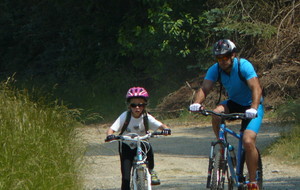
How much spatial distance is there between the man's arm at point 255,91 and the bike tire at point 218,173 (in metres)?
0.61

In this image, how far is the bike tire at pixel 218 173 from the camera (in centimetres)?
699

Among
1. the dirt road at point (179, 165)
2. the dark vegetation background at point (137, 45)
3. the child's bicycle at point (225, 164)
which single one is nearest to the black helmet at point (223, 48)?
the child's bicycle at point (225, 164)

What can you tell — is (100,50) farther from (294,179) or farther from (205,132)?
(294,179)

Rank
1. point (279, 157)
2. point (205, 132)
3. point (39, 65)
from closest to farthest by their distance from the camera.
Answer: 1. point (279, 157)
2. point (205, 132)
3. point (39, 65)

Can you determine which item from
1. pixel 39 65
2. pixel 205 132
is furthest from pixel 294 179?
pixel 39 65

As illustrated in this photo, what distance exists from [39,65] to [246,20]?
1073cm

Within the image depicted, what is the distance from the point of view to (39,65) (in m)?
27.2

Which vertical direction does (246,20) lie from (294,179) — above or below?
above

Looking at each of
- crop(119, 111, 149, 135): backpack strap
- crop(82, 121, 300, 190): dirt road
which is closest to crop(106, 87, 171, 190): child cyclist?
crop(119, 111, 149, 135): backpack strap

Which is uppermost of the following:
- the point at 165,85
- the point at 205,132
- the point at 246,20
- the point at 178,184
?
the point at 246,20

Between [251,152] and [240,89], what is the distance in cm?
66

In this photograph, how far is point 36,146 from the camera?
825 cm

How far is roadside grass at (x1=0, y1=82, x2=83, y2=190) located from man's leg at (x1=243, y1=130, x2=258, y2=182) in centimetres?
201

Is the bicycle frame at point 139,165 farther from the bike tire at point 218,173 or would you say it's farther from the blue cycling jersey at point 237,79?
the blue cycling jersey at point 237,79
